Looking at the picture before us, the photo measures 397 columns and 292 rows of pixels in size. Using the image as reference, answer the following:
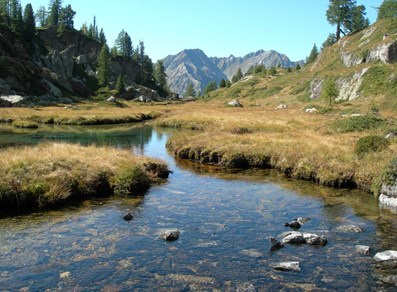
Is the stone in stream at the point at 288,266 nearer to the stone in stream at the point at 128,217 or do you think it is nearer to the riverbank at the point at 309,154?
the stone in stream at the point at 128,217

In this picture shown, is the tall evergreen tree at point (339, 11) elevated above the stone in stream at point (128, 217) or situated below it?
above

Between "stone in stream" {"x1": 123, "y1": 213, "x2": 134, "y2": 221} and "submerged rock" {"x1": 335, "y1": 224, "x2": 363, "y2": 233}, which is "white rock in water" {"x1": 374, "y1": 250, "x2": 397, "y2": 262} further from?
"stone in stream" {"x1": 123, "y1": 213, "x2": 134, "y2": 221}

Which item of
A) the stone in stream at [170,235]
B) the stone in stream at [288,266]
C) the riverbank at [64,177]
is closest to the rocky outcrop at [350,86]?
the riverbank at [64,177]

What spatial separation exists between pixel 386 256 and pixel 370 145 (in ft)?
57.8

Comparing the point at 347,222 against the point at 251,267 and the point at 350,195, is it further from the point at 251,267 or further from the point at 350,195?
the point at 251,267

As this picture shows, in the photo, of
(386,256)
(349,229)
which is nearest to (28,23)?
(349,229)

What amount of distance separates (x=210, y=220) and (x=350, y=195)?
1058 cm

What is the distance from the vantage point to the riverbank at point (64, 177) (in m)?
20.2

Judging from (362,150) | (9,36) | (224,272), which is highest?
(9,36)

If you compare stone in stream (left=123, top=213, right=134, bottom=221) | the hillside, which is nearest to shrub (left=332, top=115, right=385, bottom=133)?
the hillside

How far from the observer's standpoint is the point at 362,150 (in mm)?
30031

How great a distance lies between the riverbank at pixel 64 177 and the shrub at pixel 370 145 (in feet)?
51.1

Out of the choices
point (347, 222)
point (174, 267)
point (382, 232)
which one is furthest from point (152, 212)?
point (382, 232)

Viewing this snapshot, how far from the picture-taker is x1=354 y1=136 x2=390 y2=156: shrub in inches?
1176
